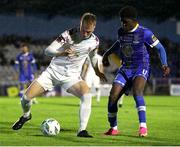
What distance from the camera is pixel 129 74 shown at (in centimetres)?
1145

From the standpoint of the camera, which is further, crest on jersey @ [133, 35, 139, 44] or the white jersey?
crest on jersey @ [133, 35, 139, 44]

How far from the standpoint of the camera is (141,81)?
1128cm

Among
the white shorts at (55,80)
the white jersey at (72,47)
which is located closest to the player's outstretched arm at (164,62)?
the white jersey at (72,47)

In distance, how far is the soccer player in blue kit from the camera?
1127 cm

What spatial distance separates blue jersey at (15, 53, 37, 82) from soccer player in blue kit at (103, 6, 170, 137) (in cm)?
1430

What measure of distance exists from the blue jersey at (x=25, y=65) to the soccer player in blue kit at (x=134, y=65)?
14.3 meters

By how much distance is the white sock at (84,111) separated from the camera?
35.5ft

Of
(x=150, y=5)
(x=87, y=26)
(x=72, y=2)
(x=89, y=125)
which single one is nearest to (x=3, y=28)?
(x=72, y=2)

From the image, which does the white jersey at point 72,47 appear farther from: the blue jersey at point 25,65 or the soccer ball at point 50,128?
the blue jersey at point 25,65

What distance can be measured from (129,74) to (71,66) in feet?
3.60

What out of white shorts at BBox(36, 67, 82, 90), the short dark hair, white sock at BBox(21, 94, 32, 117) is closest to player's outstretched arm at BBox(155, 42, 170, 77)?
the short dark hair

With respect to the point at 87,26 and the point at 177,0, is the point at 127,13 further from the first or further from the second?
the point at 177,0

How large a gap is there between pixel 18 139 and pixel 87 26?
221 centimetres

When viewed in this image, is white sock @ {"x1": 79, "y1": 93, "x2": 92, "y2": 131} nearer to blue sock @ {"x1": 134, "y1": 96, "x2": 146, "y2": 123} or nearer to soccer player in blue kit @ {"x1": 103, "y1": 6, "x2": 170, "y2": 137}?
soccer player in blue kit @ {"x1": 103, "y1": 6, "x2": 170, "y2": 137}
